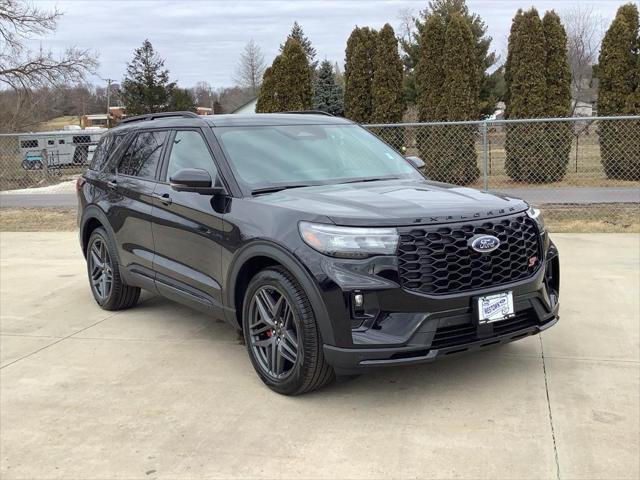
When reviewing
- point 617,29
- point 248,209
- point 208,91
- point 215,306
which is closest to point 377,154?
point 248,209

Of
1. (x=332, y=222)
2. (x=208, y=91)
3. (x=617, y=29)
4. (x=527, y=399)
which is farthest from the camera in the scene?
(x=208, y=91)

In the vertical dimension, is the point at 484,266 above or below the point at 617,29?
below

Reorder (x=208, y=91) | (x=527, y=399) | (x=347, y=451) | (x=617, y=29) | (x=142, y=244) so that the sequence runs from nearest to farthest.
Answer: (x=347, y=451) < (x=527, y=399) < (x=142, y=244) < (x=617, y=29) < (x=208, y=91)

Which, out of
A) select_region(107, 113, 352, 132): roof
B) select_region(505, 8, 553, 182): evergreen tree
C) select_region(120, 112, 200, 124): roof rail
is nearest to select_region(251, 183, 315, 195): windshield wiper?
select_region(107, 113, 352, 132): roof

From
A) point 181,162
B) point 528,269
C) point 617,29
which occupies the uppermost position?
point 617,29

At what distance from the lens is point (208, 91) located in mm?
98688

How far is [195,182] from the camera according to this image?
4148 mm

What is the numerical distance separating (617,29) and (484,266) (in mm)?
12969

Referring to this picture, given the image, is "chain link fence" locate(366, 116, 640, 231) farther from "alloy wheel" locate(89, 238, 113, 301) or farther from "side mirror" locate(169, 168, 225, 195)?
"side mirror" locate(169, 168, 225, 195)

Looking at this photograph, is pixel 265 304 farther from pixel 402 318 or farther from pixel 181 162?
A: pixel 181 162

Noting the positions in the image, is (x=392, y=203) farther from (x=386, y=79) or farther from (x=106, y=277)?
(x=386, y=79)

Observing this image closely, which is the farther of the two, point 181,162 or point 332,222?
point 181,162

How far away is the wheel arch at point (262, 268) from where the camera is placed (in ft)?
11.3

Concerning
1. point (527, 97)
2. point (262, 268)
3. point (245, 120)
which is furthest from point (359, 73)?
point (262, 268)
